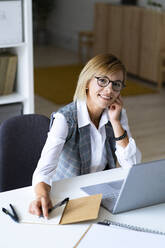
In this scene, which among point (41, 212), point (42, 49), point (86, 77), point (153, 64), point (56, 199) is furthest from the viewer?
point (42, 49)

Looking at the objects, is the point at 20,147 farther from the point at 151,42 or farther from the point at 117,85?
the point at 151,42

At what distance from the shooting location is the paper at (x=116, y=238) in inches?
58.0

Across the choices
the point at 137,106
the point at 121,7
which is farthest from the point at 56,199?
the point at 121,7

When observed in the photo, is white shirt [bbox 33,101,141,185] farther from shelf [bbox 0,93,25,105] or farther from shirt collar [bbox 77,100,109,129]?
shelf [bbox 0,93,25,105]

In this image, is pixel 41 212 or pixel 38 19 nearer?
pixel 41 212

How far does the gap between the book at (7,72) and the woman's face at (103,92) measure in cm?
148

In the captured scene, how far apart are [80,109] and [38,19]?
8295 millimetres

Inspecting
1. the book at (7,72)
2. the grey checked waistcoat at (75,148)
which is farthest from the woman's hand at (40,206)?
the book at (7,72)

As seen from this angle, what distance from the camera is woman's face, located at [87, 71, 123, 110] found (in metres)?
2.03

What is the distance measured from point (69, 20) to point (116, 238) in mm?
8568

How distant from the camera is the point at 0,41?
3.24m

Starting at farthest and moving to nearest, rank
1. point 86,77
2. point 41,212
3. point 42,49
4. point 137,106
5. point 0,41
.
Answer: point 42,49 < point 137,106 < point 0,41 < point 86,77 < point 41,212

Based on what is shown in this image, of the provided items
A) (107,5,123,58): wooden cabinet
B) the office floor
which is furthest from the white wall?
the office floor

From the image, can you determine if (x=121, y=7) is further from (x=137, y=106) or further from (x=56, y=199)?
(x=56, y=199)
